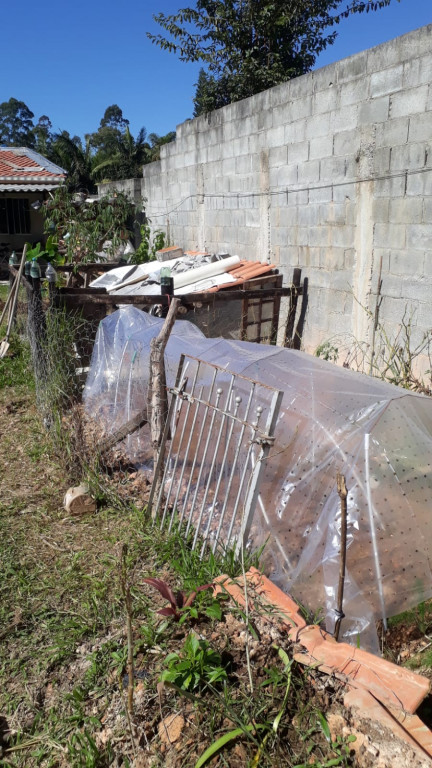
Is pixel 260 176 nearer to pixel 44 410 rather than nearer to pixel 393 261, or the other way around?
pixel 393 261

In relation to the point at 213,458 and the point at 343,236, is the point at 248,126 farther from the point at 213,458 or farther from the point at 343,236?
the point at 213,458

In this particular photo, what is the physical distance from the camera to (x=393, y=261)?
6023mm

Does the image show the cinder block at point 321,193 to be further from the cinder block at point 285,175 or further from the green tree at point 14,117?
the green tree at point 14,117

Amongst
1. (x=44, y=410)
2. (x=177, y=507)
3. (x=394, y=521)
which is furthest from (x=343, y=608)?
(x=44, y=410)

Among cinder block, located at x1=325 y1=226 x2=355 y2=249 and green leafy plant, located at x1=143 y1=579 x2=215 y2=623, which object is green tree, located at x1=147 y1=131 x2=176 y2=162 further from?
green leafy plant, located at x1=143 y1=579 x2=215 y2=623

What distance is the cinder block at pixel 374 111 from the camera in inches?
233

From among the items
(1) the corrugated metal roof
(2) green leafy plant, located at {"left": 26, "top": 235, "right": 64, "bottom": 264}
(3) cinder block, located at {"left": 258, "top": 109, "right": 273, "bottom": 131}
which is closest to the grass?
(3) cinder block, located at {"left": 258, "top": 109, "right": 273, "bottom": 131}

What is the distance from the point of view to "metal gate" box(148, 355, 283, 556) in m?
3.39

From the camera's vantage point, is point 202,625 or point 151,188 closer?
point 202,625

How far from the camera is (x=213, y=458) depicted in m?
3.69

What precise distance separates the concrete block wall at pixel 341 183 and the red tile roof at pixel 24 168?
863 cm

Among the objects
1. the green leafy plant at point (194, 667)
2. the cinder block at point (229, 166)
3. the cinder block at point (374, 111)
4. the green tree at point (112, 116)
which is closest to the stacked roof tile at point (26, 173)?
the cinder block at point (229, 166)

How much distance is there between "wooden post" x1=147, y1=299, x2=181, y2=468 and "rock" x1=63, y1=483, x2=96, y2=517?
0.67m

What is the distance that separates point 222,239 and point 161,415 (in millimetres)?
6148
